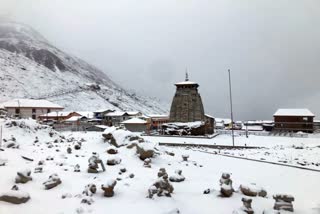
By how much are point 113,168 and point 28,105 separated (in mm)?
56249

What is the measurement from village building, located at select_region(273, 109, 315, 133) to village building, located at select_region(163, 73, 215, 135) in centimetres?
1280

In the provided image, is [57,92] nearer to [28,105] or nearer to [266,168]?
[28,105]

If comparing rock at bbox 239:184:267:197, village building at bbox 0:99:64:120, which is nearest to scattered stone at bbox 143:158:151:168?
rock at bbox 239:184:267:197

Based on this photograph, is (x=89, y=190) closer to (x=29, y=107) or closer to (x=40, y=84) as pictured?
(x=29, y=107)

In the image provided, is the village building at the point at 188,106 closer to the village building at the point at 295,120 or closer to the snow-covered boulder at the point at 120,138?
the village building at the point at 295,120

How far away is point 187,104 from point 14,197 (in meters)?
34.6

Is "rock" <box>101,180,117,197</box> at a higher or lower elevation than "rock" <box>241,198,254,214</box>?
higher

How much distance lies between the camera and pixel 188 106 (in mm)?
38594

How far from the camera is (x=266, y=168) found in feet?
37.9

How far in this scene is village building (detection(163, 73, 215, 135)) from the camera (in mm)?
37938

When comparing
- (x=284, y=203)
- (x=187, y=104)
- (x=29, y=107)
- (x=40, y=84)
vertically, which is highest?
(x=40, y=84)

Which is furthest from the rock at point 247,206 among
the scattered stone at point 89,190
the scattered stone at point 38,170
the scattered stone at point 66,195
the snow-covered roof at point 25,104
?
the snow-covered roof at point 25,104

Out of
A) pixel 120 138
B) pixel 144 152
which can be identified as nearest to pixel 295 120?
pixel 120 138

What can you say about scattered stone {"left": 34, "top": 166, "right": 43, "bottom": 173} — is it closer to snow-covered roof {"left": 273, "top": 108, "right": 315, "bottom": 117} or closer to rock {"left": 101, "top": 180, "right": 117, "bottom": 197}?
→ rock {"left": 101, "top": 180, "right": 117, "bottom": 197}
